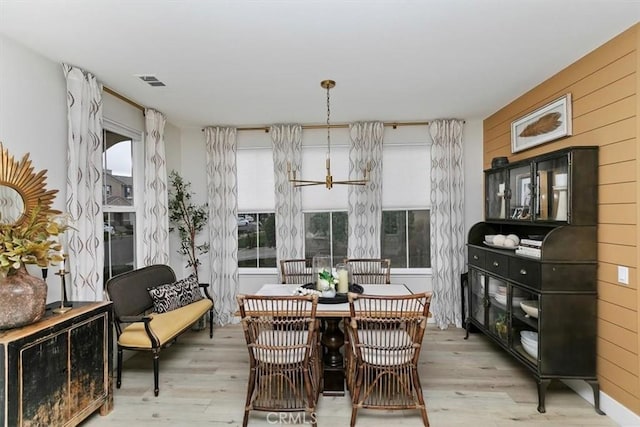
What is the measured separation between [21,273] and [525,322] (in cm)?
379

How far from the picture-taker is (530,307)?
9.03 ft

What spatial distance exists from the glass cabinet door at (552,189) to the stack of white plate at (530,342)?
39.2 inches

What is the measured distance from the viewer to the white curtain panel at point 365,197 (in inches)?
171

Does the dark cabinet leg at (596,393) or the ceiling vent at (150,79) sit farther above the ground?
the ceiling vent at (150,79)

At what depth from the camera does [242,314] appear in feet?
7.43

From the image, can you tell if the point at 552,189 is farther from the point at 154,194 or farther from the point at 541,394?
the point at 154,194

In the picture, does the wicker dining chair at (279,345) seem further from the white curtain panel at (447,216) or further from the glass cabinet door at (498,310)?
the white curtain panel at (447,216)

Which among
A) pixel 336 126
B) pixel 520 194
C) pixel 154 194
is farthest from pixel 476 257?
pixel 154 194

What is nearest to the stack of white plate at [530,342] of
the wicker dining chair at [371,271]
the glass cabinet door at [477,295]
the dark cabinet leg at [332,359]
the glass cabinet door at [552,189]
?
the glass cabinet door at [477,295]

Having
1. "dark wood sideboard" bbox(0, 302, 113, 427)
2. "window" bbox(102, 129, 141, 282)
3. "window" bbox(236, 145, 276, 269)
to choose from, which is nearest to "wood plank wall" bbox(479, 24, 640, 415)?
"window" bbox(236, 145, 276, 269)

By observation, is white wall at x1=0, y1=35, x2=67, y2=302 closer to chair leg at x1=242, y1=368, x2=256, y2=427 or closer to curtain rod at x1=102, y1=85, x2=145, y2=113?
curtain rod at x1=102, y1=85, x2=145, y2=113

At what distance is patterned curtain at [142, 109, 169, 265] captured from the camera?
371 cm

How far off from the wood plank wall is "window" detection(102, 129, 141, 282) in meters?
4.44

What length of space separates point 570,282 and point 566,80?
5.65ft
